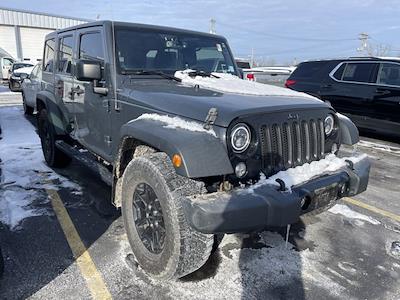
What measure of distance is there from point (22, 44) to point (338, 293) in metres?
38.4

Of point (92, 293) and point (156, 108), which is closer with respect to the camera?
point (92, 293)

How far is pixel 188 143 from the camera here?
259 centimetres

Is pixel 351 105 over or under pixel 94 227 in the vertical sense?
over

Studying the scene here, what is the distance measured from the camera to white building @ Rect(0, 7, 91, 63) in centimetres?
3428

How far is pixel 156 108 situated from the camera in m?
3.19

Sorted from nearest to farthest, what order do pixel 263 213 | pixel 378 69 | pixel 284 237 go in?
pixel 263 213, pixel 284 237, pixel 378 69

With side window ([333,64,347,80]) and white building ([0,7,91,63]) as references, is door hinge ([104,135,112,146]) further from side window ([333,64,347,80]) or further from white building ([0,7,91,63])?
white building ([0,7,91,63])

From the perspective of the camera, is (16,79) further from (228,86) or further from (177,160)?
(177,160)

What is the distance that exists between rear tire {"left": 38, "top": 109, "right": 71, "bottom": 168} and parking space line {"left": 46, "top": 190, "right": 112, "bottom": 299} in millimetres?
1239

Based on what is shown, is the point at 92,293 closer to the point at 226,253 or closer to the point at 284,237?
the point at 226,253

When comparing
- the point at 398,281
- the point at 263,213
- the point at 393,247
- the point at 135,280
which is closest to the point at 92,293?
the point at 135,280

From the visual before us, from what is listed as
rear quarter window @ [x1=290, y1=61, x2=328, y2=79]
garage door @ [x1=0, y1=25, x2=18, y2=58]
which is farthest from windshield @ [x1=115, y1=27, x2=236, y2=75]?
garage door @ [x1=0, y1=25, x2=18, y2=58]

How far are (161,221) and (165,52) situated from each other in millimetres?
1944

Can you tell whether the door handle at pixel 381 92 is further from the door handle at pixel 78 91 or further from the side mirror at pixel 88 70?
the side mirror at pixel 88 70
